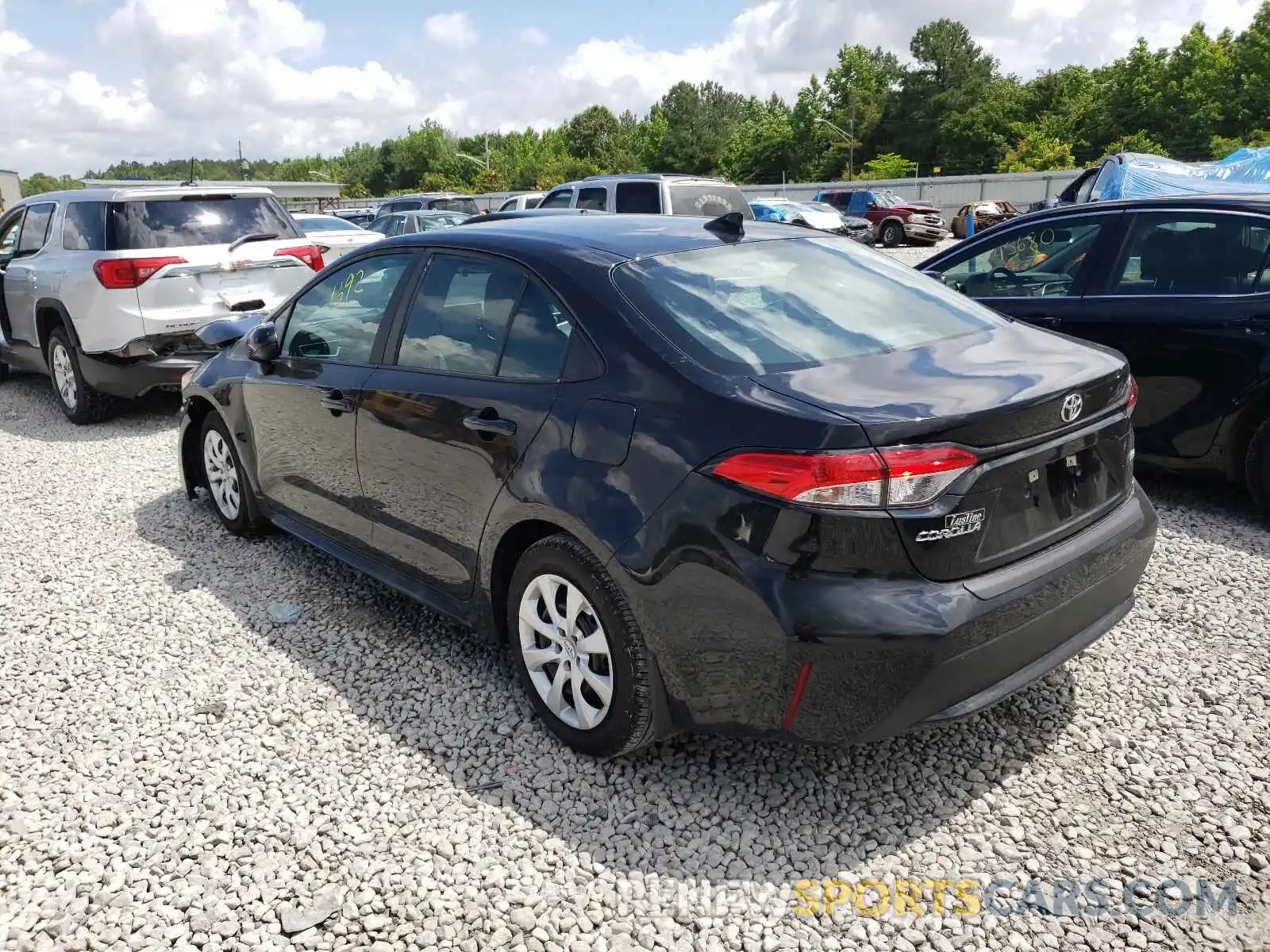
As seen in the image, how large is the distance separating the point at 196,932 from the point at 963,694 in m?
2.07

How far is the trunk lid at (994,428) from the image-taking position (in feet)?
7.85

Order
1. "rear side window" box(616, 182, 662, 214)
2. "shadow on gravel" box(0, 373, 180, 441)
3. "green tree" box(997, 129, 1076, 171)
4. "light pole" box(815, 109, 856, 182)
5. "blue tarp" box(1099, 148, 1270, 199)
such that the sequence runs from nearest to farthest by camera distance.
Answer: "shadow on gravel" box(0, 373, 180, 441)
"rear side window" box(616, 182, 662, 214)
"blue tarp" box(1099, 148, 1270, 199)
"green tree" box(997, 129, 1076, 171)
"light pole" box(815, 109, 856, 182)

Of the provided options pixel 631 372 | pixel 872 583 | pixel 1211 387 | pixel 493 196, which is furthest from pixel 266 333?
pixel 493 196

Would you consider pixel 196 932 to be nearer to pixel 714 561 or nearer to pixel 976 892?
pixel 714 561

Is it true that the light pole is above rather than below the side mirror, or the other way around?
above

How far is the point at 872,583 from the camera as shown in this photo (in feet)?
7.76

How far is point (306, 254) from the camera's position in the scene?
813 cm

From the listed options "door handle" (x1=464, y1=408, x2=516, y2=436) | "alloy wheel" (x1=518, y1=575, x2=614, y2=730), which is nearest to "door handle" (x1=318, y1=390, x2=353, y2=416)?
"door handle" (x1=464, y1=408, x2=516, y2=436)

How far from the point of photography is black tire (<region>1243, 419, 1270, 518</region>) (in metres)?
4.64

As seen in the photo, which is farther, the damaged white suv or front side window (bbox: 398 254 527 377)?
the damaged white suv

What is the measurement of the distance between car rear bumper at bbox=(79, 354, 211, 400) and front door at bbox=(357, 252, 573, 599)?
4444mm

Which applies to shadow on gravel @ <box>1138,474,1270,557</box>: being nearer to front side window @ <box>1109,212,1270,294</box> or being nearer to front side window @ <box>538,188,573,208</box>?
front side window @ <box>1109,212,1270,294</box>

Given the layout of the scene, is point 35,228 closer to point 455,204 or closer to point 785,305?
point 785,305

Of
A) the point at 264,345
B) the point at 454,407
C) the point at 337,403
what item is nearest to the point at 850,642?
the point at 454,407
